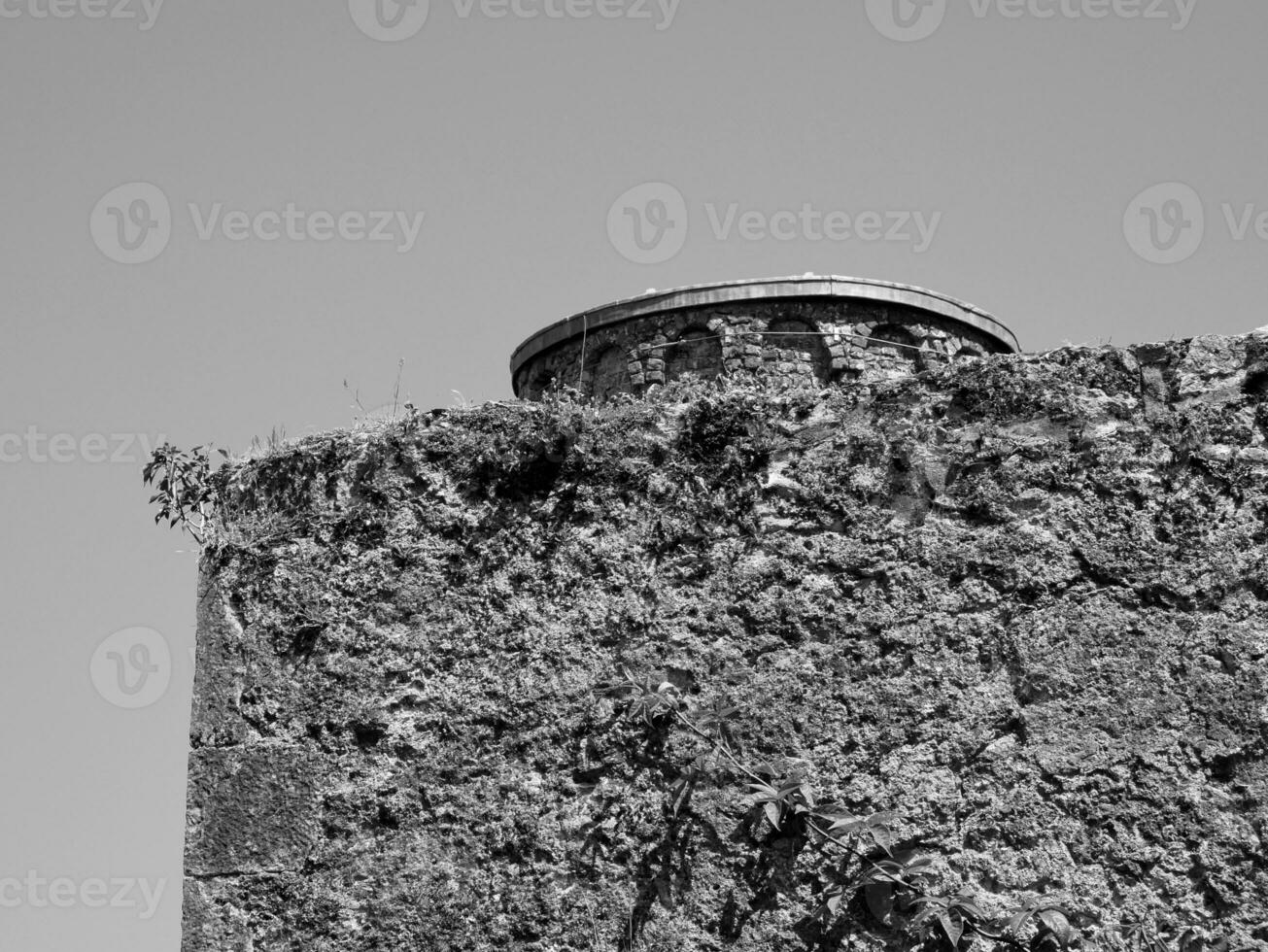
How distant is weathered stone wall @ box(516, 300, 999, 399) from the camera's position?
10.6 meters

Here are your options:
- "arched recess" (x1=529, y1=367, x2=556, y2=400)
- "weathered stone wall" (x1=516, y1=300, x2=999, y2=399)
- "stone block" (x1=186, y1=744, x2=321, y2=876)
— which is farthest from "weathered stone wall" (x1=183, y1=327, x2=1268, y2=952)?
"arched recess" (x1=529, y1=367, x2=556, y2=400)

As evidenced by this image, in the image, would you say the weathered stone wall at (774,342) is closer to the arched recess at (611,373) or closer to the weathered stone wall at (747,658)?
the arched recess at (611,373)

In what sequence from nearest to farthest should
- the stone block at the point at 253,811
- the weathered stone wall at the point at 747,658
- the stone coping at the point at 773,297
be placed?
the weathered stone wall at the point at 747,658, the stone block at the point at 253,811, the stone coping at the point at 773,297

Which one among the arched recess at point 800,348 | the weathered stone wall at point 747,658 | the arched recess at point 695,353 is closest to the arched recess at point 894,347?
the arched recess at point 800,348

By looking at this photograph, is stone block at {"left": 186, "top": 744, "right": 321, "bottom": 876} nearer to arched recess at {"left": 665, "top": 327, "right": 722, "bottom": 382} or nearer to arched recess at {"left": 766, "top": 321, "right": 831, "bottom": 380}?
arched recess at {"left": 665, "top": 327, "right": 722, "bottom": 382}

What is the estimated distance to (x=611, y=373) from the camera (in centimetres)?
1084

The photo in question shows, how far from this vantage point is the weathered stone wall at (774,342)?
1060 centimetres

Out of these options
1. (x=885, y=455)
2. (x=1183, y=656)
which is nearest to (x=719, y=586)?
(x=885, y=455)

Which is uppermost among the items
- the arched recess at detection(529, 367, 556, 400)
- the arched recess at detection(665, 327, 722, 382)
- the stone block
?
the arched recess at detection(665, 327, 722, 382)

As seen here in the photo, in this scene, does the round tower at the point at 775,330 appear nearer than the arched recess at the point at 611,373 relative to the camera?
Yes

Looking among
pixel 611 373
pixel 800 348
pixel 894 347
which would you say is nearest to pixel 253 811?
pixel 611 373

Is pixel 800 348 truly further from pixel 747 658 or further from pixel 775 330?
pixel 747 658

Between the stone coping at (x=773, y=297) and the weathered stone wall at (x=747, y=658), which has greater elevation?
the stone coping at (x=773, y=297)

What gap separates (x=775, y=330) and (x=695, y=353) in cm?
64
